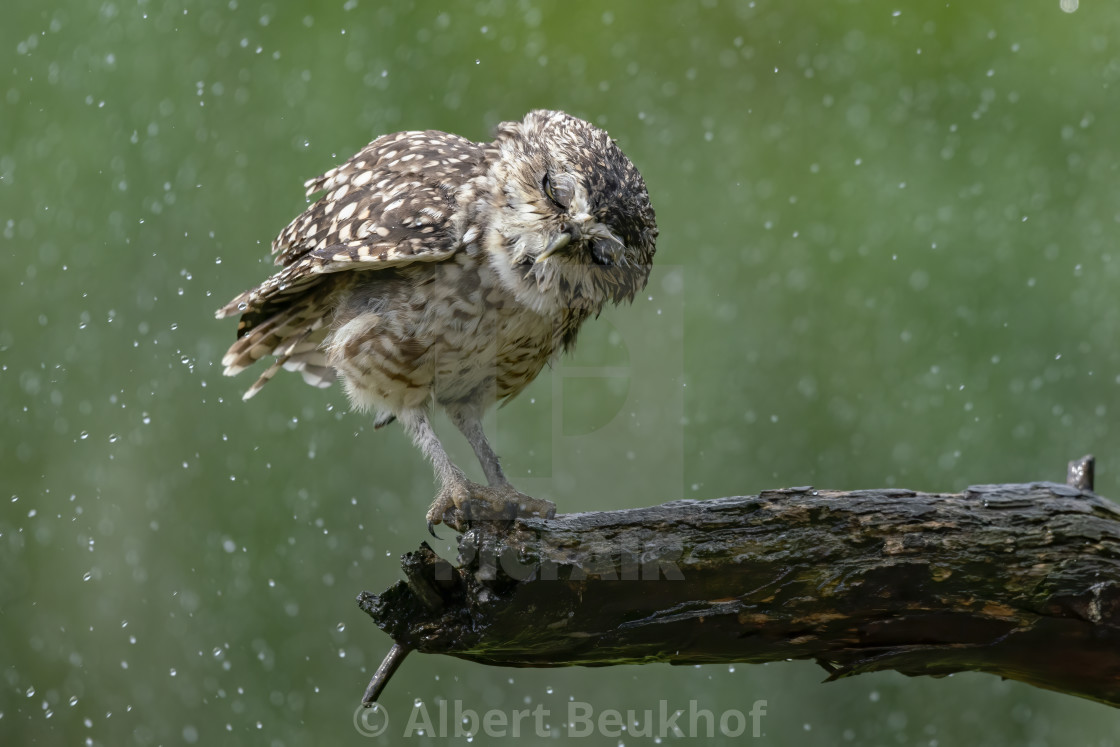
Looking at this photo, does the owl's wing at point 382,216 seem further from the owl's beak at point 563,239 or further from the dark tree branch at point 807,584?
the dark tree branch at point 807,584

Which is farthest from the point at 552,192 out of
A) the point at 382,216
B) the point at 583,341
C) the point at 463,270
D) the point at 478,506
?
the point at 583,341

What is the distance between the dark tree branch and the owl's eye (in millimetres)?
657

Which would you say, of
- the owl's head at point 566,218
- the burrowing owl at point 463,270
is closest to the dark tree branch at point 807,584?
the burrowing owl at point 463,270

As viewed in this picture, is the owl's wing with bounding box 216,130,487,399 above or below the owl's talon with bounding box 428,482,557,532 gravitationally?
above

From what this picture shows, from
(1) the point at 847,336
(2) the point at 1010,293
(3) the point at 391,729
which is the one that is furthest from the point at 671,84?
(3) the point at 391,729

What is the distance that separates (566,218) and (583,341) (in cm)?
363

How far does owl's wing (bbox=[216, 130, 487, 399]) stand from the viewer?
2.35 m

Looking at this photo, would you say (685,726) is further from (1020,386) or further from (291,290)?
(291,290)

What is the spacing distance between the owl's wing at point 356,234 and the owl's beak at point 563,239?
266 millimetres

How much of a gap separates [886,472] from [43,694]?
4.81m

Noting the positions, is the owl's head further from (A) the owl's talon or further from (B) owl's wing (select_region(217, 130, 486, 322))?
(A) the owl's talon

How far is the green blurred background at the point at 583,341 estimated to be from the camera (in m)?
4.81

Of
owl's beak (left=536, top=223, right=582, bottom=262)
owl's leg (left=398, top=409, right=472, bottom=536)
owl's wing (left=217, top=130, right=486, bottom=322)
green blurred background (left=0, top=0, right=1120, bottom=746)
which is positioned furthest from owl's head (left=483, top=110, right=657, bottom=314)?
green blurred background (left=0, top=0, right=1120, bottom=746)

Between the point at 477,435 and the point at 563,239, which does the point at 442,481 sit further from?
the point at 563,239
